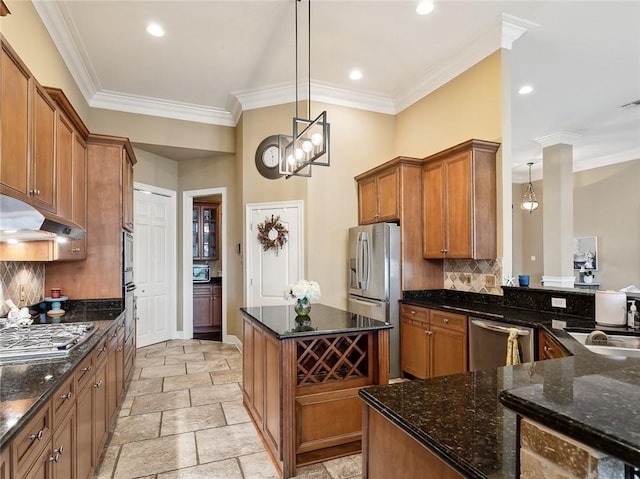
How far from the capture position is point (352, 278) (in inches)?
187

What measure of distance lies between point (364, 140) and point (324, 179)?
0.84 m

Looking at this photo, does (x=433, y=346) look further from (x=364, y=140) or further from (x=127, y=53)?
(x=127, y=53)

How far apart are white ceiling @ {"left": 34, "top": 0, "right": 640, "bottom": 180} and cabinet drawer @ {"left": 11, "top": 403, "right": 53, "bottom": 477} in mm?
3359

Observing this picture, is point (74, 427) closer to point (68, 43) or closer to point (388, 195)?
point (388, 195)

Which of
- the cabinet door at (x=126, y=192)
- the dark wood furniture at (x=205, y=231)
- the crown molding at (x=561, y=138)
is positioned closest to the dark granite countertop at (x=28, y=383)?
the cabinet door at (x=126, y=192)

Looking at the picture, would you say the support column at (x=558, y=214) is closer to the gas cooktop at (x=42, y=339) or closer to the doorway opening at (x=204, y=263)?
the doorway opening at (x=204, y=263)

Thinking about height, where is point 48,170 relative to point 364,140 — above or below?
below

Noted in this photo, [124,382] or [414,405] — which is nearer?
[414,405]

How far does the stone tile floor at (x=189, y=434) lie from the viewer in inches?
96.4

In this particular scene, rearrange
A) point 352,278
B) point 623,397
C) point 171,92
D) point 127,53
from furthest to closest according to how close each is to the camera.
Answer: point 171,92 < point 352,278 < point 127,53 < point 623,397

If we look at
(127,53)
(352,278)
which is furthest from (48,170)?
(352,278)

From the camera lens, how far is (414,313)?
13.1 ft

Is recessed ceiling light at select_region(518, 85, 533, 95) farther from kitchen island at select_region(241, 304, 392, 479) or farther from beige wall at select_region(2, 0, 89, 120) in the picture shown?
beige wall at select_region(2, 0, 89, 120)

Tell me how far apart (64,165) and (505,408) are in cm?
325
